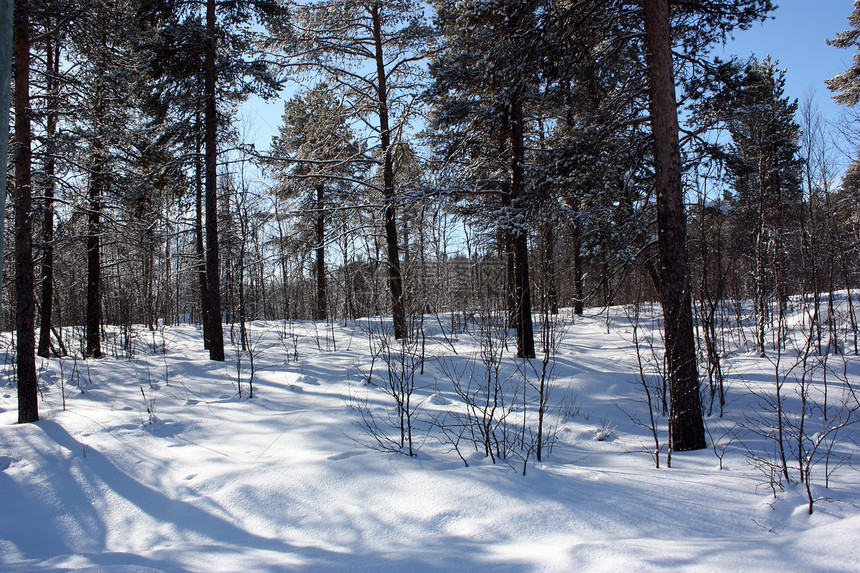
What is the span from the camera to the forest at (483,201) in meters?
5.55

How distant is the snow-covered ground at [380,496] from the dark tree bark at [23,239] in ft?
1.69

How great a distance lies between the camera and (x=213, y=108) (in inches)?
428

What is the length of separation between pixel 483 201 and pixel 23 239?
927 cm

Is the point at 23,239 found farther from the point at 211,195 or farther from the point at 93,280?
the point at 93,280

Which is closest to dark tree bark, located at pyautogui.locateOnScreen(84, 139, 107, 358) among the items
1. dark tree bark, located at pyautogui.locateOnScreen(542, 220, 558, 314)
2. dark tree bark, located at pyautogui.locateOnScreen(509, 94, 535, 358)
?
dark tree bark, located at pyautogui.locateOnScreen(509, 94, 535, 358)

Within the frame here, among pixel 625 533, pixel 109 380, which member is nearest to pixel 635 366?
pixel 625 533

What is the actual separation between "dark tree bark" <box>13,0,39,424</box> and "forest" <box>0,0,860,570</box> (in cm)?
3

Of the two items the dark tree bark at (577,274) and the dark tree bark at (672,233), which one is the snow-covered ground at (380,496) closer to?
the dark tree bark at (672,233)

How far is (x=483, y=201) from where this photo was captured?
1166 centimetres

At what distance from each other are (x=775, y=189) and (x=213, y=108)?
663 inches

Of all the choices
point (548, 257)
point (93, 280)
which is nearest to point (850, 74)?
point (548, 257)

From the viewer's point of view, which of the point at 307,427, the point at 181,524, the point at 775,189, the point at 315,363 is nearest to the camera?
the point at 181,524

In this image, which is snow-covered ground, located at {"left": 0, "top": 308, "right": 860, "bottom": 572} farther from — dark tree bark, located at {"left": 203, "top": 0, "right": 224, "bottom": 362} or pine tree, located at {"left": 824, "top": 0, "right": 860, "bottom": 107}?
pine tree, located at {"left": 824, "top": 0, "right": 860, "bottom": 107}

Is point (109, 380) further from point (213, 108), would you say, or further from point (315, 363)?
point (213, 108)
